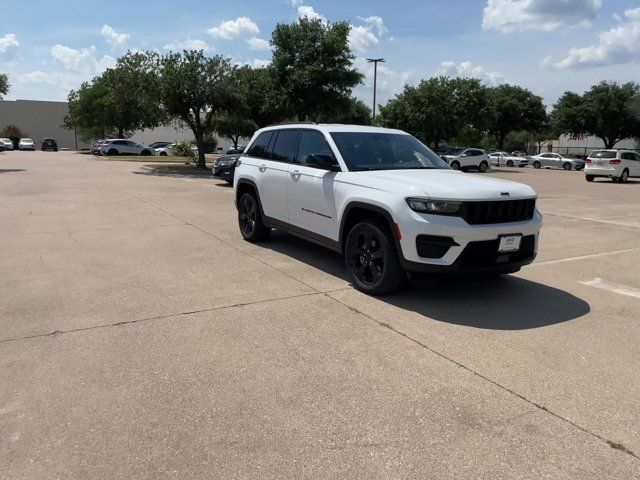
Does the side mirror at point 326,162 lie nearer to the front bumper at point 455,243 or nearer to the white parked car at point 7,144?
the front bumper at point 455,243

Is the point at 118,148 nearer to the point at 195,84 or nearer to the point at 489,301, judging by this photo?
Result: the point at 195,84

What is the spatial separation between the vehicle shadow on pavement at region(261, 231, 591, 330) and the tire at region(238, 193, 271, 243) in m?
1.76

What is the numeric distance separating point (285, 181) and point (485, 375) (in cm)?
416

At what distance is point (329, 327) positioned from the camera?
4.87 metres

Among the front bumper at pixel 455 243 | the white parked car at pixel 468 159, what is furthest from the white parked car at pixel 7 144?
the front bumper at pixel 455 243

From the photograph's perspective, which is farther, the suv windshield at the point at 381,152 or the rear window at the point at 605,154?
the rear window at the point at 605,154

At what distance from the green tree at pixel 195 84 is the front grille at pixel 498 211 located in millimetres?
22682

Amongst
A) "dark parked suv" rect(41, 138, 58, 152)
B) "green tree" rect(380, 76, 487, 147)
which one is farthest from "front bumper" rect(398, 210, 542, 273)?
"dark parked suv" rect(41, 138, 58, 152)

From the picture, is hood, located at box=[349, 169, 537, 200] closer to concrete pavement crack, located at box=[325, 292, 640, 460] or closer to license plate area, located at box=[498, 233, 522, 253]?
license plate area, located at box=[498, 233, 522, 253]

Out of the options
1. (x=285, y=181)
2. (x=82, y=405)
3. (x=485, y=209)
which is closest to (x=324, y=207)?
(x=285, y=181)

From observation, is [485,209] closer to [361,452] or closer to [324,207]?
→ [324,207]

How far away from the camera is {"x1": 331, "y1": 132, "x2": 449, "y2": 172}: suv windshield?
21.0 ft

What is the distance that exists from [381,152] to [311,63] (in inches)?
873

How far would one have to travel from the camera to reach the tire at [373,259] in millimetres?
5508
